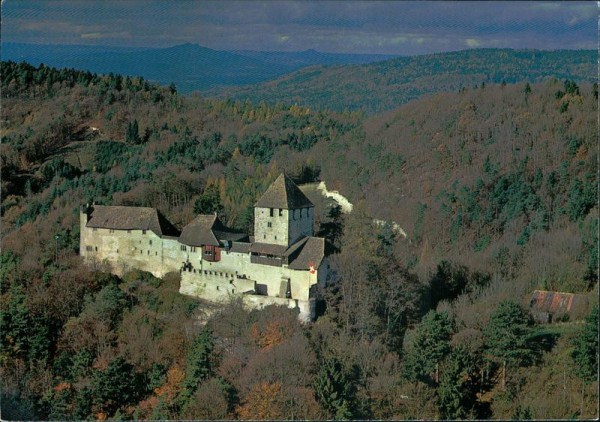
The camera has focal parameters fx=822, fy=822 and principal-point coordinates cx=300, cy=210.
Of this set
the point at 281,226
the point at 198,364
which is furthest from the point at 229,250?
the point at 198,364

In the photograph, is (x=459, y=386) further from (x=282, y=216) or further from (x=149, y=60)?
(x=149, y=60)

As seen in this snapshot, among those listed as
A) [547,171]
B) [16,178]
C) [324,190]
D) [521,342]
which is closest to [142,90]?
[16,178]

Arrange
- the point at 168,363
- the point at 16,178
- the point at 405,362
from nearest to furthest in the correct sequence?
the point at 405,362 < the point at 168,363 < the point at 16,178

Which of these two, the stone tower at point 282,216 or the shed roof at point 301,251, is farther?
the stone tower at point 282,216

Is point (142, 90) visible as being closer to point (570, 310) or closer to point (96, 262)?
point (96, 262)

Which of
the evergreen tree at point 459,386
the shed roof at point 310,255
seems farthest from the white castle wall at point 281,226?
the evergreen tree at point 459,386

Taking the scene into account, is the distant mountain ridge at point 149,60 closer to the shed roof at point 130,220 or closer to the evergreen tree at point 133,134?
the evergreen tree at point 133,134

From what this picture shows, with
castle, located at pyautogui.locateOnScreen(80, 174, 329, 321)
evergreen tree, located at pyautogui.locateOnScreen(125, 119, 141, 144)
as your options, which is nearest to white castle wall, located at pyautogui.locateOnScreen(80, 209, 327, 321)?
castle, located at pyautogui.locateOnScreen(80, 174, 329, 321)

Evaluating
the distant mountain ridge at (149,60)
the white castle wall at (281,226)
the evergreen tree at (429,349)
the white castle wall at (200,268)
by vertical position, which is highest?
the distant mountain ridge at (149,60)
